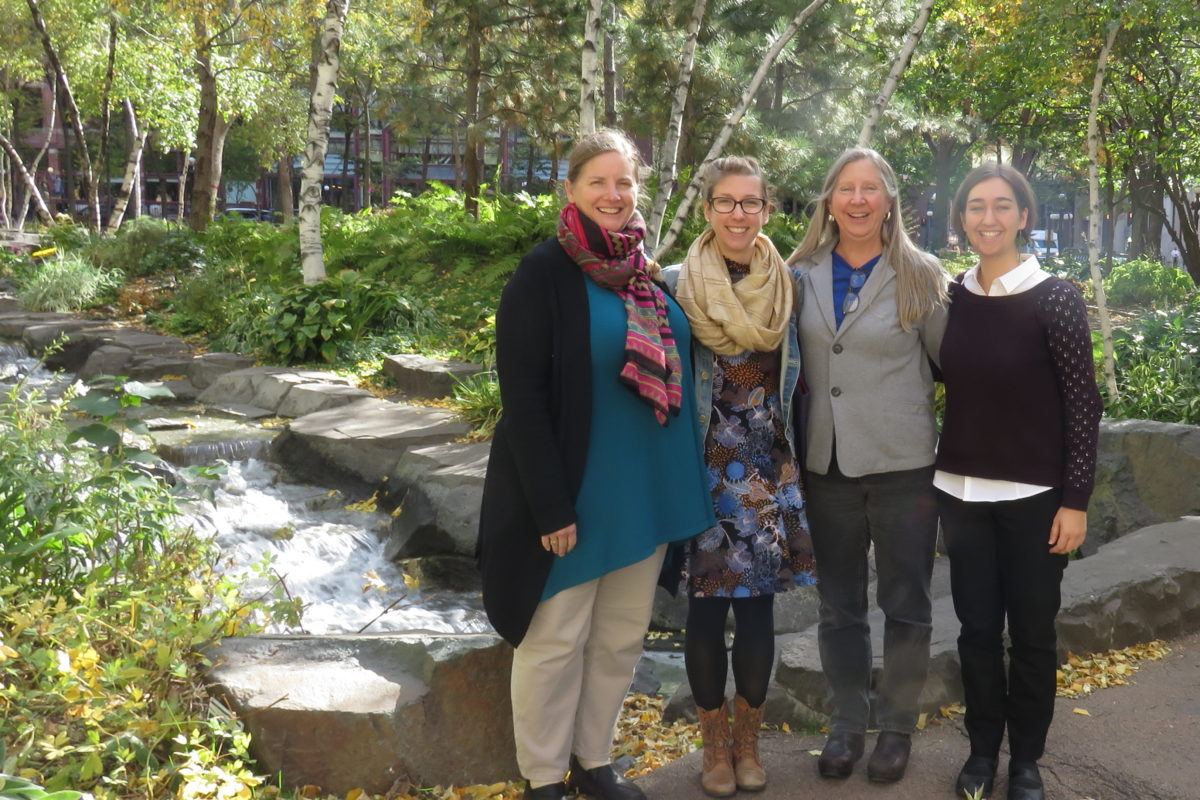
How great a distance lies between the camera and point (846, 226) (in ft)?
11.5

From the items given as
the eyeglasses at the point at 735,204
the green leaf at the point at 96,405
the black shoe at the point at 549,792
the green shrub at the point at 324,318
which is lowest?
the black shoe at the point at 549,792

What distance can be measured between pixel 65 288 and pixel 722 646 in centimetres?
1450

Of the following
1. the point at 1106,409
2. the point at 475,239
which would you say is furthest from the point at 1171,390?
the point at 475,239

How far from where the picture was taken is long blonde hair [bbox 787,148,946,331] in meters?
3.41

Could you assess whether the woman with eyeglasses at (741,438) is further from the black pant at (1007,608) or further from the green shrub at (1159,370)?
the green shrub at (1159,370)

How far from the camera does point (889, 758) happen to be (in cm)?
362

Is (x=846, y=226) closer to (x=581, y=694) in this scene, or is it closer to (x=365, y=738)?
(x=581, y=694)

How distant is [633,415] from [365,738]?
133cm

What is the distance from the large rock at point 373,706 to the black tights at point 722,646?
2.29ft

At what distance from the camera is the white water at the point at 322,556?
6.20 m

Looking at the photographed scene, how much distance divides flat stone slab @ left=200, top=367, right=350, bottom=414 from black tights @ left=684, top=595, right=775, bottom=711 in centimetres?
689

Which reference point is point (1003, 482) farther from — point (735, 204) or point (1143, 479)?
point (1143, 479)

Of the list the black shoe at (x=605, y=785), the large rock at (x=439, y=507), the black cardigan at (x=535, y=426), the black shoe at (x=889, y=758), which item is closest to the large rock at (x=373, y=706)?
the black shoe at (x=605, y=785)

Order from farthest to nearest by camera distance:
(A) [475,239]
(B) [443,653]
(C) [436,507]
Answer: (A) [475,239]
(C) [436,507]
(B) [443,653]
